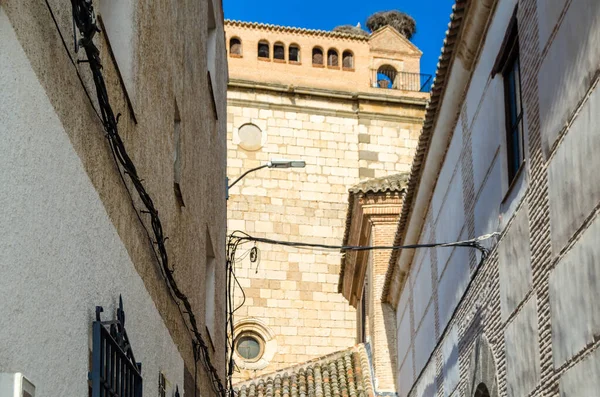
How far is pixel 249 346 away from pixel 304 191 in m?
4.30

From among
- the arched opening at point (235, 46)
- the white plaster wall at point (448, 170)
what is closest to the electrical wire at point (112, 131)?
the white plaster wall at point (448, 170)

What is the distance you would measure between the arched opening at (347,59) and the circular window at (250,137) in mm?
3802

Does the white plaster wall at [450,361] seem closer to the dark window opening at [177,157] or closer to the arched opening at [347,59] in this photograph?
the dark window opening at [177,157]

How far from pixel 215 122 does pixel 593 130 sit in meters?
7.84

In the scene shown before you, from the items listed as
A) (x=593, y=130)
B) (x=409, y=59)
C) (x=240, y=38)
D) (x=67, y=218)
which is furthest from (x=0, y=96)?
(x=409, y=59)

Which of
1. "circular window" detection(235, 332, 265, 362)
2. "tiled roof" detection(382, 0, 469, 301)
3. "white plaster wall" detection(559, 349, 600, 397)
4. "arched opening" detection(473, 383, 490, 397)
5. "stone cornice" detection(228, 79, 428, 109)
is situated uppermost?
"stone cornice" detection(228, 79, 428, 109)

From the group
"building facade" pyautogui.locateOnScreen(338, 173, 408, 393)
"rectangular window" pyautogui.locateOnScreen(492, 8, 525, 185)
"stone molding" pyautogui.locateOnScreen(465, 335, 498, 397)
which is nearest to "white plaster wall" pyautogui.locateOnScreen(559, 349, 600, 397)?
"rectangular window" pyautogui.locateOnScreen(492, 8, 525, 185)

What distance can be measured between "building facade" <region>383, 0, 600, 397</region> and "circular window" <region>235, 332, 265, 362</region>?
42.9 ft

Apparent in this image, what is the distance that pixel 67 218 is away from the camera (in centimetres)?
471

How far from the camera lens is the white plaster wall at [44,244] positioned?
3.79 meters

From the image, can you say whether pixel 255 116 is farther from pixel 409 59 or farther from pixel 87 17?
pixel 87 17

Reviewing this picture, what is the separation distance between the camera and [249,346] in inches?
1052

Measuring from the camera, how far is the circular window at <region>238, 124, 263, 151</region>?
2811 centimetres

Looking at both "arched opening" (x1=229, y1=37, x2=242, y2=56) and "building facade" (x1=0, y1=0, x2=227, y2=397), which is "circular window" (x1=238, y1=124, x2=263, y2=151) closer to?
"arched opening" (x1=229, y1=37, x2=242, y2=56)
